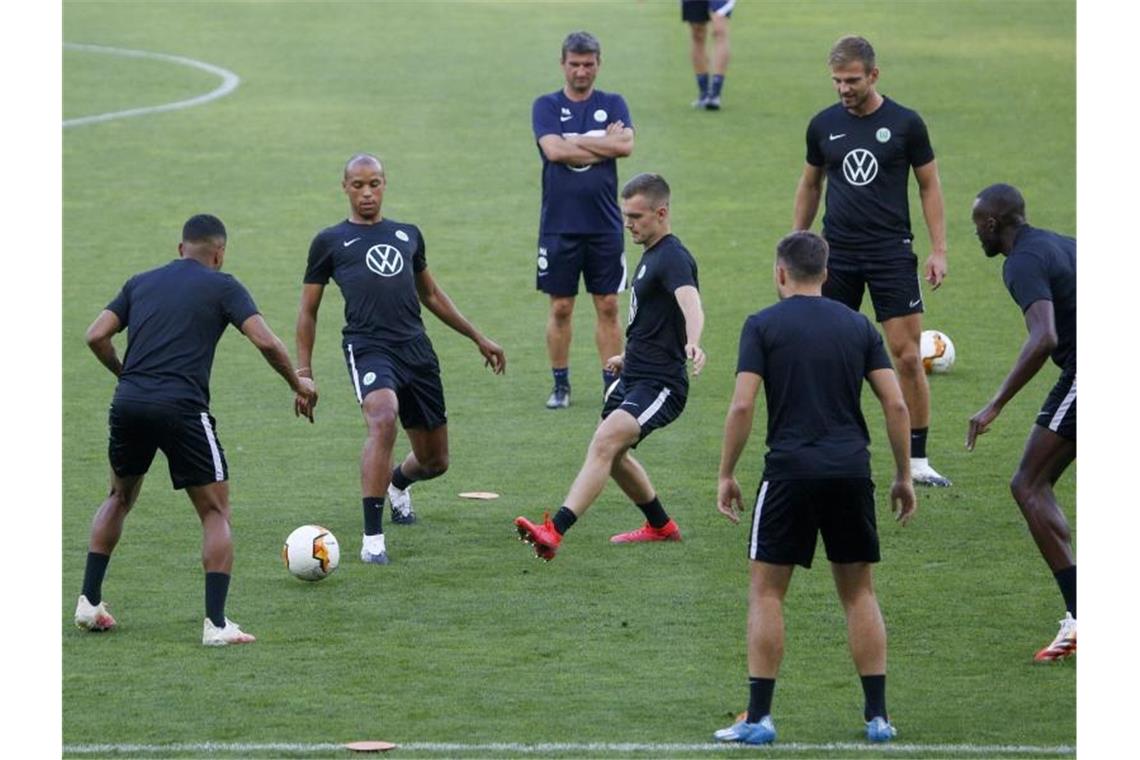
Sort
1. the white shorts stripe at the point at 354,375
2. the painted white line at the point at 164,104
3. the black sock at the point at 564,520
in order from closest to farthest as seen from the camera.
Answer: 1. the black sock at the point at 564,520
2. the white shorts stripe at the point at 354,375
3. the painted white line at the point at 164,104

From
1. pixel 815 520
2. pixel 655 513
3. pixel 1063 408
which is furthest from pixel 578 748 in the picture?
pixel 655 513

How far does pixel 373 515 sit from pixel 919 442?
11.9 ft

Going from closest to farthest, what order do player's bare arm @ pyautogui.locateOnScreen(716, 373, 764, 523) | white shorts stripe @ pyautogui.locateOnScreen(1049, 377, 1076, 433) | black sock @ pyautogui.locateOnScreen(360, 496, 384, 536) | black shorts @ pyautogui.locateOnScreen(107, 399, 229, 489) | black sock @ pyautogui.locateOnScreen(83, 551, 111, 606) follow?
player's bare arm @ pyautogui.locateOnScreen(716, 373, 764, 523)
white shorts stripe @ pyautogui.locateOnScreen(1049, 377, 1076, 433)
black shorts @ pyautogui.locateOnScreen(107, 399, 229, 489)
black sock @ pyautogui.locateOnScreen(83, 551, 111, 606)
black sock @ pyautogui.locateOnScreen(360, 496, 384, 536)

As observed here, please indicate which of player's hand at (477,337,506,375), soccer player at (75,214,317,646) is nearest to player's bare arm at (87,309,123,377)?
soccer player at (75,214,317,646)

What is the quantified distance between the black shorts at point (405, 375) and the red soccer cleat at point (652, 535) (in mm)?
1216

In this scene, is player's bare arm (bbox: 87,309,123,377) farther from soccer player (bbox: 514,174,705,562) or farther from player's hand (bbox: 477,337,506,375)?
player's hand (bbox: 477,337,506,375)

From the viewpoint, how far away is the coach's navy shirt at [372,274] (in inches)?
460

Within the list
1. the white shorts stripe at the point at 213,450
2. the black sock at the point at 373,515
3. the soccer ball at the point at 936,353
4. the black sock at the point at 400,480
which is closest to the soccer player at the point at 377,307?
the black sock at the point at 373,515

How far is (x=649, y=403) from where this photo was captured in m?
11.0

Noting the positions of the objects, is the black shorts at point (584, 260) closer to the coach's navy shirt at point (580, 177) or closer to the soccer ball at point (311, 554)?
the coach's navy shirt at point (580, 177)

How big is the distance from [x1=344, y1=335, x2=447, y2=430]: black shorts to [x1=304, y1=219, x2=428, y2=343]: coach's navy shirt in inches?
2.4

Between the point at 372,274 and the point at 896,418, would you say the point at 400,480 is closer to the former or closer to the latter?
the point at 372,274

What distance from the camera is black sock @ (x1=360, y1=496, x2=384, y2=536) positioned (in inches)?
444

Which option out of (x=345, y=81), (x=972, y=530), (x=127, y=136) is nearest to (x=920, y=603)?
(x=972, y=530)
